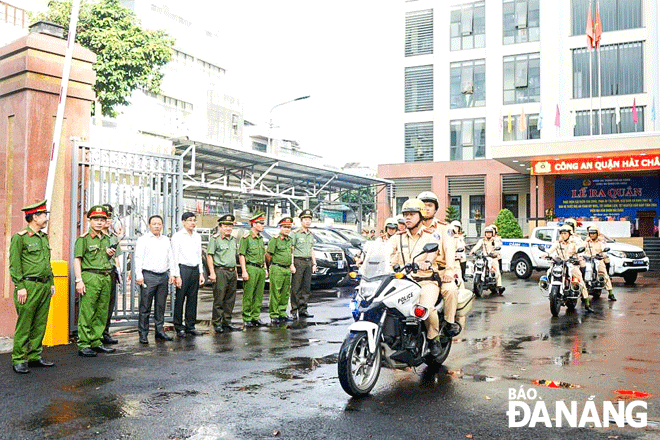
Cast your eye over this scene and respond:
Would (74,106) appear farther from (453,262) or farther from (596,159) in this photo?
(596,159)

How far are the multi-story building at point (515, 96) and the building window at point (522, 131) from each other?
0.06 metres

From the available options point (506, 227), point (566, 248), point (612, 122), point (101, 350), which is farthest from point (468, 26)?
point (101, 350)

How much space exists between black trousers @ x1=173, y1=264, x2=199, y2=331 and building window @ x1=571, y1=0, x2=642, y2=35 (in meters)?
33.1

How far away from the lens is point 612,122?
35.2 metres

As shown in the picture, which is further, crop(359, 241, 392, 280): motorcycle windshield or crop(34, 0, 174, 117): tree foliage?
crop(34, 0, 174, 117): tree foliage

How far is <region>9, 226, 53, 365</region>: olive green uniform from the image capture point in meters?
6.80

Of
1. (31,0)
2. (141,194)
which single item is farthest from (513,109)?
(141,194)

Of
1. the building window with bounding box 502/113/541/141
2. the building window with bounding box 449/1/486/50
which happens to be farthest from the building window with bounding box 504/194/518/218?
the building window with bounding box 449/1/486/50

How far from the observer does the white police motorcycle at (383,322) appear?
568cm

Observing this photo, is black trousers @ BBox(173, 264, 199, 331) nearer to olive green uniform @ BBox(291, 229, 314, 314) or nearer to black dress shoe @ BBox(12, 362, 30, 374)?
olive green uniform @ BBox(291, 229, 314, 314)

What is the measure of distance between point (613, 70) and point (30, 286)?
35411mm

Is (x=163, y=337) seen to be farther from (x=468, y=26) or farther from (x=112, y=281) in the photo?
(x=468, y=26)

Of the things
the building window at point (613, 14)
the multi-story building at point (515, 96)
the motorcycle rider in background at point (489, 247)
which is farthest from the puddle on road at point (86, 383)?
the building window at point (613, 14)

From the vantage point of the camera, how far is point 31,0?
34.6 m
